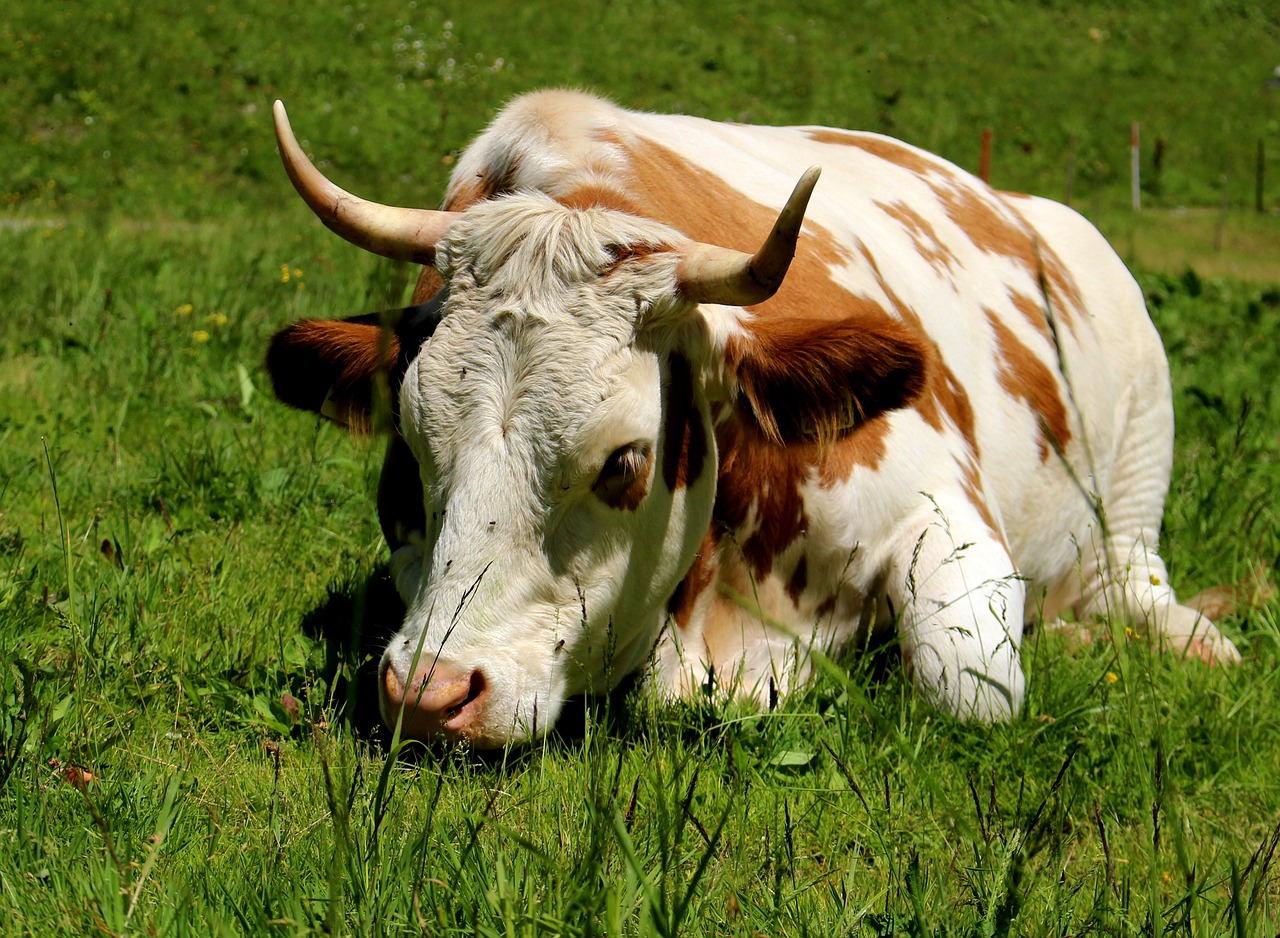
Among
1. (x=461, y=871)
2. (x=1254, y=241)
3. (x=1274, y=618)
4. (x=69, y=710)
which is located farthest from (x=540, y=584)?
(x=1254, y=241)

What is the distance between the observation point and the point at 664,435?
2.97 metres

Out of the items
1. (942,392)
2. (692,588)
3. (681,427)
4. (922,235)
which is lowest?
(692,588)

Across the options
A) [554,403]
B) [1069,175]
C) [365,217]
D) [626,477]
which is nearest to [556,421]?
[554,403]

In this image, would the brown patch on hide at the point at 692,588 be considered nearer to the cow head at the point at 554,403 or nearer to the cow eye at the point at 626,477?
the cow head at the point at 554,403

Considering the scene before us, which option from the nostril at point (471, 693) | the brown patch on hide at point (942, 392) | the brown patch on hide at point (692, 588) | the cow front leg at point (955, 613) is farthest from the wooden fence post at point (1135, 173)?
the nostril at point (471, 693)

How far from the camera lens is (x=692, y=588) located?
349 centimetres

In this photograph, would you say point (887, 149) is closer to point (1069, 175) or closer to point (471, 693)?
point (471, 693)

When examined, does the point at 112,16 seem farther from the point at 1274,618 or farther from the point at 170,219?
the point at 1274,618

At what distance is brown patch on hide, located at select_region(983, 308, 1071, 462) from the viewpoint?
4512mm

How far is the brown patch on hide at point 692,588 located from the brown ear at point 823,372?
1.62 feet

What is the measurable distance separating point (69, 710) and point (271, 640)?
25.8 inches

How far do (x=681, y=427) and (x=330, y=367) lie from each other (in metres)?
0.91

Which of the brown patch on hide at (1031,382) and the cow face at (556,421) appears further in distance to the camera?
the brown patch on hide at (1031,382)

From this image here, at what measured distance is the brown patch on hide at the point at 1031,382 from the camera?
14.8ft
